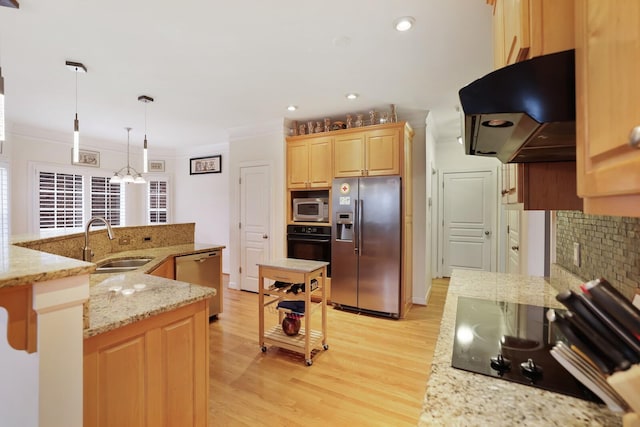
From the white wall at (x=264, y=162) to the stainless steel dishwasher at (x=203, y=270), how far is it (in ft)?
3.30

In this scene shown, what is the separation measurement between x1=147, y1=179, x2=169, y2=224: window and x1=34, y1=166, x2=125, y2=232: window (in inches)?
19.8

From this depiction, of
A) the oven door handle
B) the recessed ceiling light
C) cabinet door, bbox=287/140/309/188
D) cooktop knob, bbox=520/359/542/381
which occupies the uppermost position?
the recessed ceiling light

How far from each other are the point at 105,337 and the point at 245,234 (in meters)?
3.47

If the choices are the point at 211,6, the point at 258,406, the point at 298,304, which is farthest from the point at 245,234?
the point at 211,6

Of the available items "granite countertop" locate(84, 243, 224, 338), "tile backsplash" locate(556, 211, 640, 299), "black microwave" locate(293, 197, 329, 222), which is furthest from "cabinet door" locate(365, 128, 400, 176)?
"granite countertop" locate(84, 243, 224, 338)

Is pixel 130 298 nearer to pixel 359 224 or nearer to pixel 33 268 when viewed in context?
pixel 33 268

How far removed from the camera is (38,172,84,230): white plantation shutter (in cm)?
471

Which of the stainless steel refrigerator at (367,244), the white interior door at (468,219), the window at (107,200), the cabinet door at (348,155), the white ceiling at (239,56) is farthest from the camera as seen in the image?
the window at (107,200)

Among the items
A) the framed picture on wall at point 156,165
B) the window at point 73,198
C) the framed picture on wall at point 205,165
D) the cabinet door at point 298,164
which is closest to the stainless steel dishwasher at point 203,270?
the cabinet door at point 298,164

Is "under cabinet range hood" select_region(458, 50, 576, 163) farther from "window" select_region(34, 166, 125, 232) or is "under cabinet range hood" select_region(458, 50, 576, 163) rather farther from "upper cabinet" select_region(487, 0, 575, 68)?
"window" select_region(34, 166, 125, 232)

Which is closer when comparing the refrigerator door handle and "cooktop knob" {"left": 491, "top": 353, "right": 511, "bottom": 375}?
"cooktop knob" {"left": 491, "top": 353, "right": 511, "bottom": 375}

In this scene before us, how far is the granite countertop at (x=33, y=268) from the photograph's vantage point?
0.89m

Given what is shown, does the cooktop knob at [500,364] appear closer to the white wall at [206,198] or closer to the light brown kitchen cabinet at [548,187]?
the light brown kitchen cabinet at [548,187]

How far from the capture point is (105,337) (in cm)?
115
